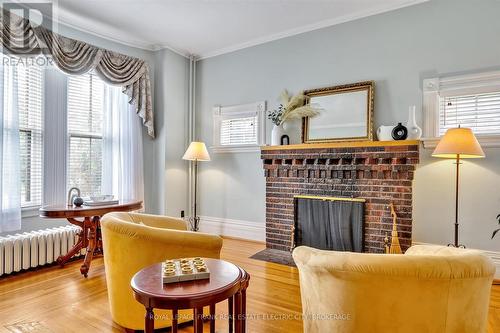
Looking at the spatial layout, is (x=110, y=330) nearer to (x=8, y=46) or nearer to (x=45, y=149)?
(x=45, y=149)

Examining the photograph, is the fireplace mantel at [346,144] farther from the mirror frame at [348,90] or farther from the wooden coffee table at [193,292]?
the wooden coffee table at [193,292]

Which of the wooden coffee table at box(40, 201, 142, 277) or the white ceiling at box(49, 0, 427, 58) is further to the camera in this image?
the white ceiling at box(49, 0, 427, 58)

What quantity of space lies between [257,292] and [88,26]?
391 cm

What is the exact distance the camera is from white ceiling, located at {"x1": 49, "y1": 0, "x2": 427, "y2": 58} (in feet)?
10.9

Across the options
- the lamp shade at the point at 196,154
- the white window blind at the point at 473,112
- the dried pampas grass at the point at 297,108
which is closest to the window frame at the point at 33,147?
the lamp shade at the point at 196,154

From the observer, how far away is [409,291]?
1.27 metres

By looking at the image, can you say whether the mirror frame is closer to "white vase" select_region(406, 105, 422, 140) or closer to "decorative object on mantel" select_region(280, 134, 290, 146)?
"decorative object on mantel" select_region(280, 134, 290, 146)

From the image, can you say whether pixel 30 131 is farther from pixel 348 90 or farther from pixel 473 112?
pixel 473 112

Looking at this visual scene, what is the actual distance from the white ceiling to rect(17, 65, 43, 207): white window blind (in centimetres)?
89

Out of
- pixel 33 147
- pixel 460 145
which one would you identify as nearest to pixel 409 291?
pixel 460 145

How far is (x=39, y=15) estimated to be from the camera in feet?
10.8

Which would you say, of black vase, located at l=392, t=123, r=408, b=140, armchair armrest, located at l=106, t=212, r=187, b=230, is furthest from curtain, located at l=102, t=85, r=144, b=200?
black vase, located at l=392, t=123, r=408, b=140

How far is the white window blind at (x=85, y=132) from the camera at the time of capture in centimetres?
369

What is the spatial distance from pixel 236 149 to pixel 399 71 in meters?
2.43
